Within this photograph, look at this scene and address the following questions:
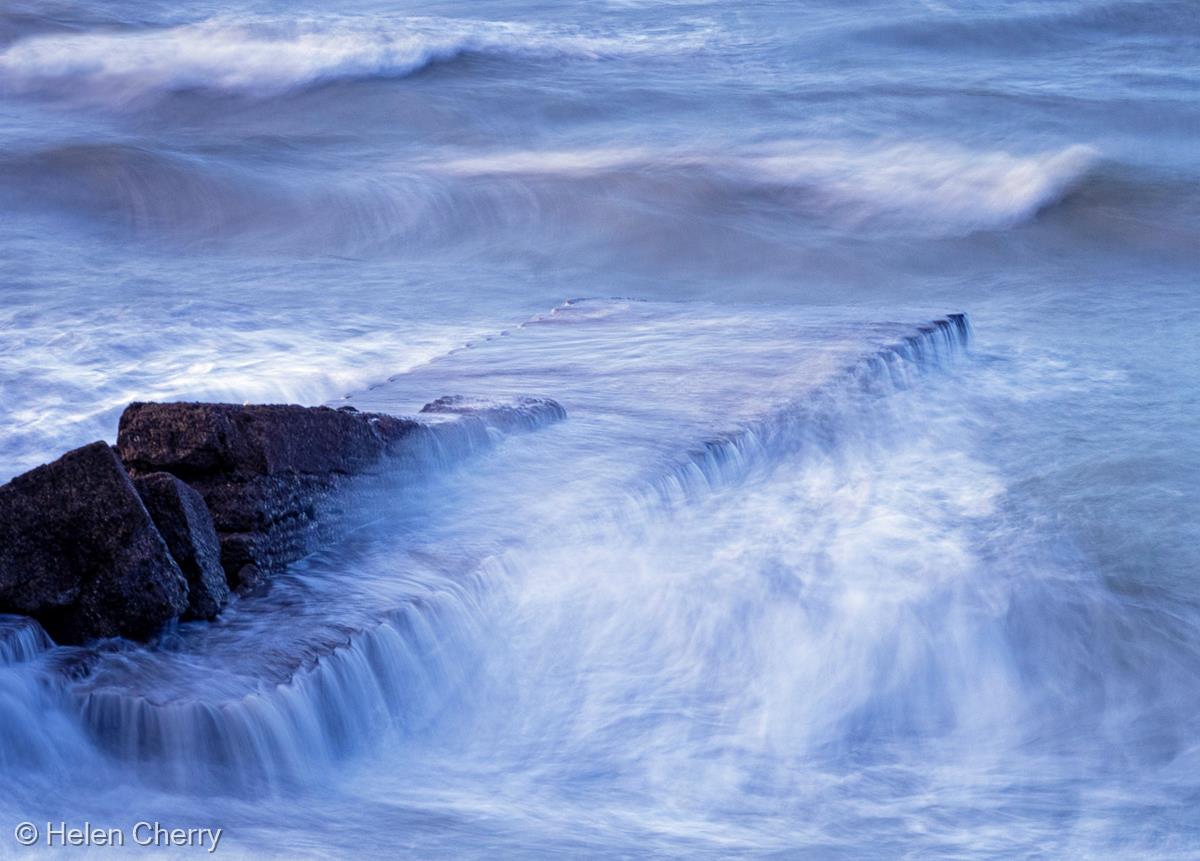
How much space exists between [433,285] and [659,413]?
3.46m

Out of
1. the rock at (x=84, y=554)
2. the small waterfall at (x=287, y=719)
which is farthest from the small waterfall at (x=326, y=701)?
the rock at (x=84, y=554)

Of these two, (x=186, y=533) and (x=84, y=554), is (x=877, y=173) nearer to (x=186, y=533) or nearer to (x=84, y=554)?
(x=186, y=533)

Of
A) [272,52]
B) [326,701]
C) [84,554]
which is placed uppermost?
[272,52]

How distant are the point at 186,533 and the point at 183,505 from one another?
0.07m

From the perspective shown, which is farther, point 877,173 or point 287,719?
point 877,173

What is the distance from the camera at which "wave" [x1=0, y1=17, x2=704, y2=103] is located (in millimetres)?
13312

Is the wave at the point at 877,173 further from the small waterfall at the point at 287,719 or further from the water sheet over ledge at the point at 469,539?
the small waterfall at the point at 287,719

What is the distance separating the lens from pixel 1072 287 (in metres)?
8.35

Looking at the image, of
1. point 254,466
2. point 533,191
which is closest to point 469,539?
point 254,466

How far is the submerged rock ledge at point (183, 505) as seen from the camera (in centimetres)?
356

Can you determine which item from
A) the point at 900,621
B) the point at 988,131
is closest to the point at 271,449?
the point at 900,621

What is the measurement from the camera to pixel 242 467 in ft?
13.0

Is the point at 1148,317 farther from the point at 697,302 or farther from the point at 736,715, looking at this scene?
the point at 736,715

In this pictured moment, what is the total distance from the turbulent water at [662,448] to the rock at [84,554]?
9 centimetres
